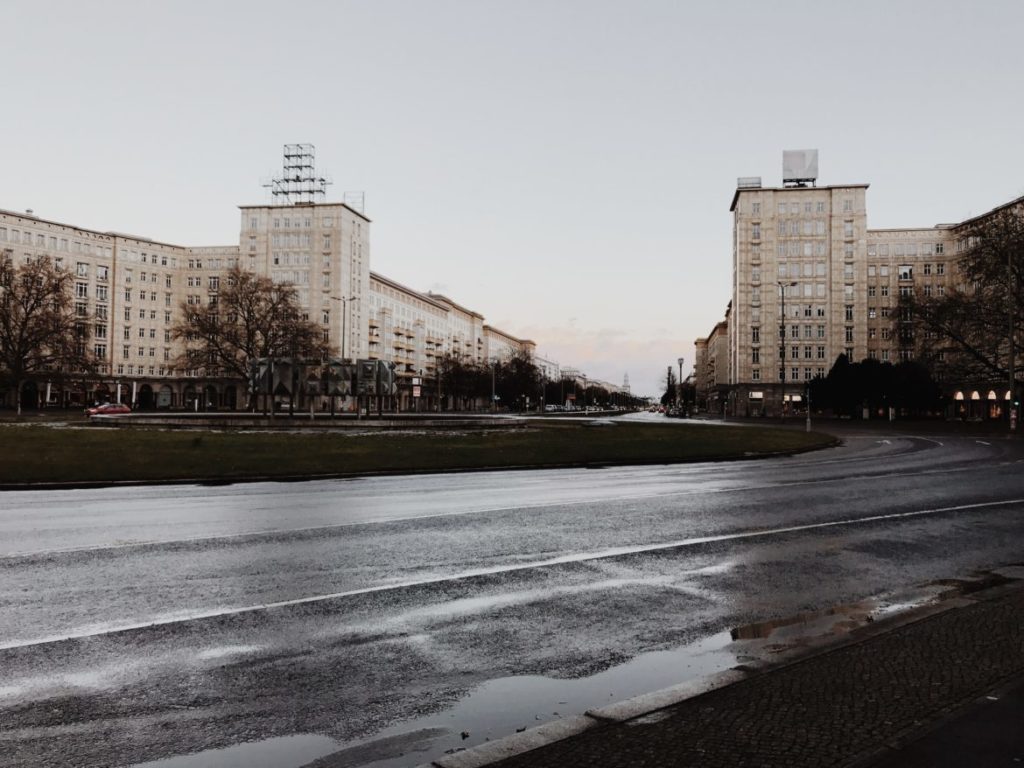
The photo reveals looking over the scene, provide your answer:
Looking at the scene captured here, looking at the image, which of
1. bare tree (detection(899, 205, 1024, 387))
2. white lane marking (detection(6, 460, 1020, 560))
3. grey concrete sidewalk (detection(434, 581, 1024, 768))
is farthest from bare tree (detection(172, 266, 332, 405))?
grey concrete sidewalk (detection(434, 581, 1024, 768))

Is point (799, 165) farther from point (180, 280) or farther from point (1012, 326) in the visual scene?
point (180, 280)

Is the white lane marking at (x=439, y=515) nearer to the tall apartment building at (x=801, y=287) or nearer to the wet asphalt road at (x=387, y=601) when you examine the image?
the wet asphalt road at (x=387, y=601)

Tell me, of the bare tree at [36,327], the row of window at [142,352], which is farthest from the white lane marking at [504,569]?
the row of window at [142,352]

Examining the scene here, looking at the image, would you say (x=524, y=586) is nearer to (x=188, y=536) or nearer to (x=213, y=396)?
(x=188, y=536)

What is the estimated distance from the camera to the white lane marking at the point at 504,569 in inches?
230

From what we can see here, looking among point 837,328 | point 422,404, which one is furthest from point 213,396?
point 837,328

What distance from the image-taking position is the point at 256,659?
204 inches

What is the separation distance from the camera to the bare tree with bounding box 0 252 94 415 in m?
59.5

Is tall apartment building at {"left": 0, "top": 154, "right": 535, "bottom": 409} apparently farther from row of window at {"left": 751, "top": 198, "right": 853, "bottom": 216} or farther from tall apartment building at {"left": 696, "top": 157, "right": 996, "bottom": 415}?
row of window at {"left": 751, "top": 198, "right": 853, "bottom": 216}

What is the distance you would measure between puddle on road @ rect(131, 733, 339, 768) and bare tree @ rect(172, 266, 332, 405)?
64.2m

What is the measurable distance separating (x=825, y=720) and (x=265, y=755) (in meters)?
2.95

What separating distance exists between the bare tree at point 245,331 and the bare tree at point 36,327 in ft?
28.4

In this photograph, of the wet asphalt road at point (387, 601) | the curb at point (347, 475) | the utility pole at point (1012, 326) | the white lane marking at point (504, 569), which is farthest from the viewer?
the utility pole at point (1012, 326)

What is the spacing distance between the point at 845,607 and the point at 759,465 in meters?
17.0
